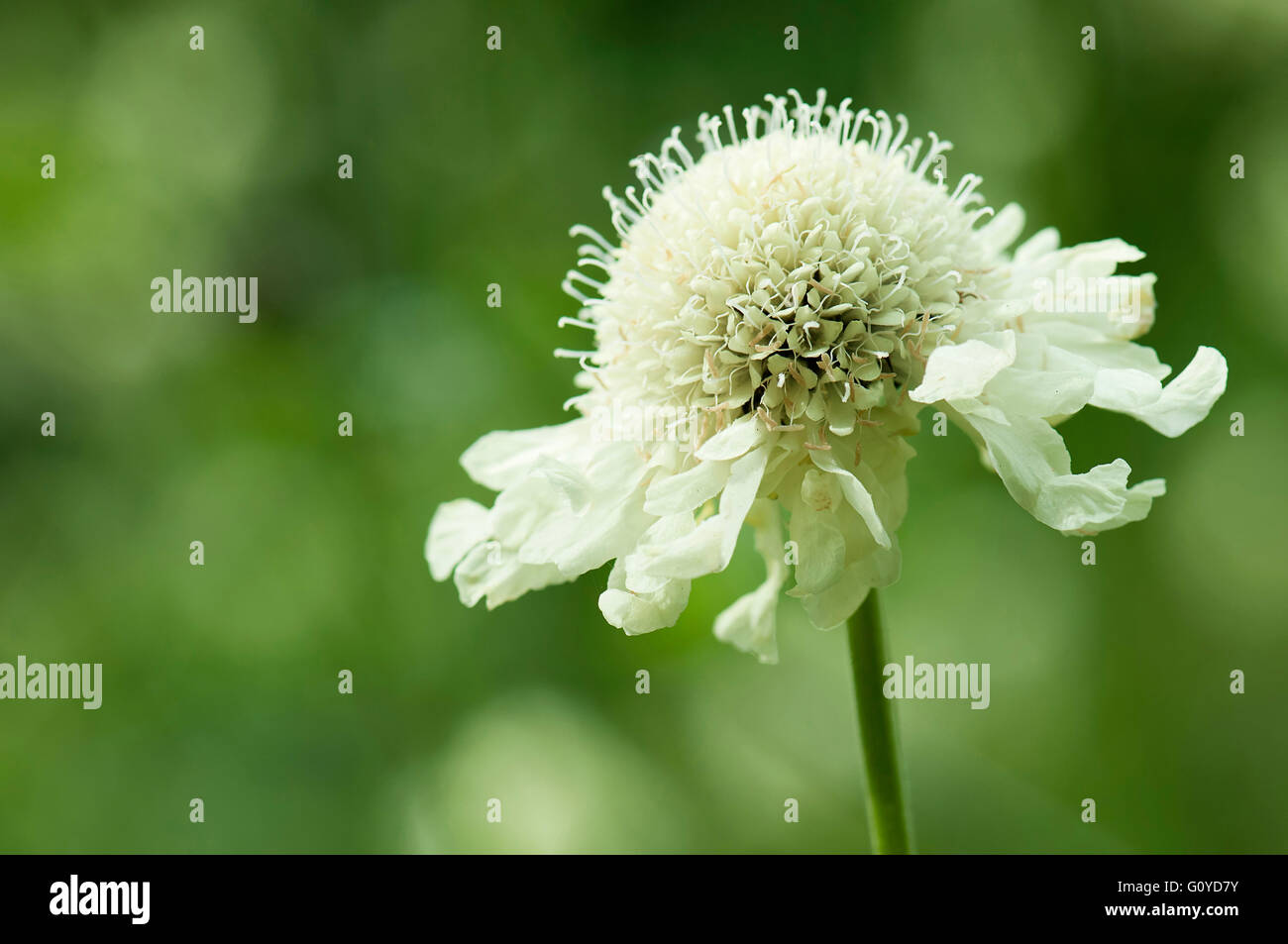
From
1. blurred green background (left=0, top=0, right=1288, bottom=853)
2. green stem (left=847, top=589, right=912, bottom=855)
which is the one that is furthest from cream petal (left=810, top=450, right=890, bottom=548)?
blurred green background (left=0, top=0, right=1288, bottom=853)

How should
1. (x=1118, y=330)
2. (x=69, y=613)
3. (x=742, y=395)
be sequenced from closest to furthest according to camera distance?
(x=742, y=395), (x=1118, y=330), (x=69, y=613)

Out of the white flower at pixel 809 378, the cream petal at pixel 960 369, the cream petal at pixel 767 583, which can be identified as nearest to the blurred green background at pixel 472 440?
the cream petal at pixel 767 583

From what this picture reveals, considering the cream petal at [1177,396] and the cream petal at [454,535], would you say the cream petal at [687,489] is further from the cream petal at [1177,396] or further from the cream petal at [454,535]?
the cream petal at [1177,396]

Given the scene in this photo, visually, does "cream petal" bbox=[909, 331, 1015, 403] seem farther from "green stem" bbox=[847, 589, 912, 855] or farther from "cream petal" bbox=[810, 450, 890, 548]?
"green stem" bbox=[847, 589, 912, 855]

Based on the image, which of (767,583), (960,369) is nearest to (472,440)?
(767,583)

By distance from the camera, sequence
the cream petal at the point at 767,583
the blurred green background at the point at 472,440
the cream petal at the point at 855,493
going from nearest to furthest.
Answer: the cream petal at the point at 855,493 < the cream petal at the point at 767,583 < the blurred green background at the point at 472,440
